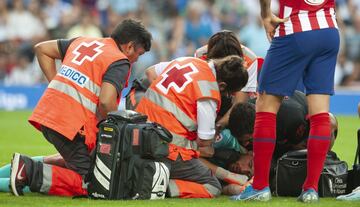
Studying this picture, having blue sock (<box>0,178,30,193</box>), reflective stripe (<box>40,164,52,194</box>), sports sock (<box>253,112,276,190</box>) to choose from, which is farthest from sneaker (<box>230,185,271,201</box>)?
blue sock (<box>0,178,30,193</box>)

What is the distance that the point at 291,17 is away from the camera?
24.2 ft

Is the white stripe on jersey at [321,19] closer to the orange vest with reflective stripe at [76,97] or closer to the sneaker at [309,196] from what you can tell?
the sneaker at [309,196]

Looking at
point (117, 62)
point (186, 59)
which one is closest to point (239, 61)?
point (186, 59)

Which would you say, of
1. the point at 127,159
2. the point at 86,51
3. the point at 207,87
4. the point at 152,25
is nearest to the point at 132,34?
the point at 86,51

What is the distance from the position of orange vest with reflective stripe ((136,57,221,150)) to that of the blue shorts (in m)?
0.65

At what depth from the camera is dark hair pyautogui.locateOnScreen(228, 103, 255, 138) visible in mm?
8445

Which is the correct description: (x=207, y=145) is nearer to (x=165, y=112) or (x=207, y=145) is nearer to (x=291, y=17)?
(x=165, y=112)

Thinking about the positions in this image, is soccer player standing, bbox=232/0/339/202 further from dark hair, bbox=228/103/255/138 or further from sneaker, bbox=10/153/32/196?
sneaker, bbox=10/153/32/196

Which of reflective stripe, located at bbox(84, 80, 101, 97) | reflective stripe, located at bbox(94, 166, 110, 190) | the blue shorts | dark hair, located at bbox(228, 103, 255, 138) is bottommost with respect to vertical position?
reflective stripe, located at bbox(94, 166, 110, 190)

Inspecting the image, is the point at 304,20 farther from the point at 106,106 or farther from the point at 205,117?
the point at 106,106

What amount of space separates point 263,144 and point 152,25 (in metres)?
14.4

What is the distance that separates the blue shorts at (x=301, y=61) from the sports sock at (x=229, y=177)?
4.19 ft

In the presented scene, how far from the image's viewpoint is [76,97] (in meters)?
7.95

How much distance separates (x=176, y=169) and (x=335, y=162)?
4.45 ft
